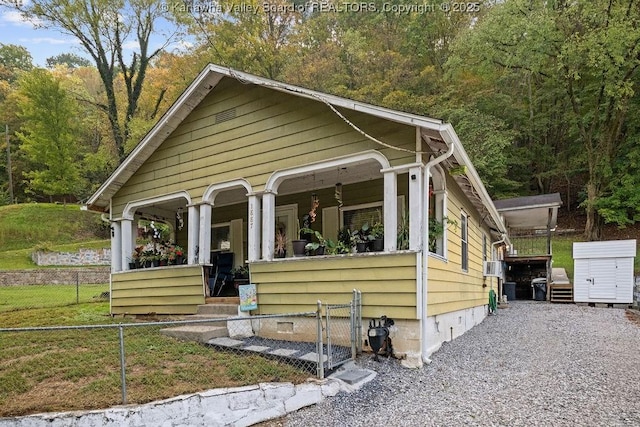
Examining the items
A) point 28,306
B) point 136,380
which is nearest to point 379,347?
point 136,380

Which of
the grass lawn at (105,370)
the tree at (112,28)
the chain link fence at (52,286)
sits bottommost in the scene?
the chain link fence at (52,286)

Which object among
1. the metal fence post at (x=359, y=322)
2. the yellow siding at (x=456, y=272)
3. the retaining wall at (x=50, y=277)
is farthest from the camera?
the retaining wall at (x=50, y=277)

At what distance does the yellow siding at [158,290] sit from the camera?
7.62m

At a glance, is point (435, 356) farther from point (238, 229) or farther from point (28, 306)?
point (28, 306)

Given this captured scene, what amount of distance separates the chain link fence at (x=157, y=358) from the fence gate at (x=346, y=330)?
0.01 meters

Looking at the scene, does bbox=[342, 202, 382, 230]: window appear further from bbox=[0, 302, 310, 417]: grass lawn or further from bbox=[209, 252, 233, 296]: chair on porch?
bbox=[0, 302, 310, 417]: grass lawn

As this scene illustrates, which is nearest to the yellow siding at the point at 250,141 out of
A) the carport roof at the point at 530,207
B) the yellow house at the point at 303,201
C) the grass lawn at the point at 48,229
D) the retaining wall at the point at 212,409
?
the yellow house at the point at 303,201

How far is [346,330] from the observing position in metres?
5.75

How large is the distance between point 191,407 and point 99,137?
38.9 metres

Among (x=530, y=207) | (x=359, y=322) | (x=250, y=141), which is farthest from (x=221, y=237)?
(x=530, y=207)

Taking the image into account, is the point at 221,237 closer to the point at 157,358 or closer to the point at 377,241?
the point at 157,358

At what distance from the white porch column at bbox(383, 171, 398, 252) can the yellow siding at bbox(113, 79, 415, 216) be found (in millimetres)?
272

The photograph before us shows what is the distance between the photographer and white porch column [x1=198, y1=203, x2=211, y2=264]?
24.7ft

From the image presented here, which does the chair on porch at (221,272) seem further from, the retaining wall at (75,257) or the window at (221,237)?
the retaining wall at (75,257)
